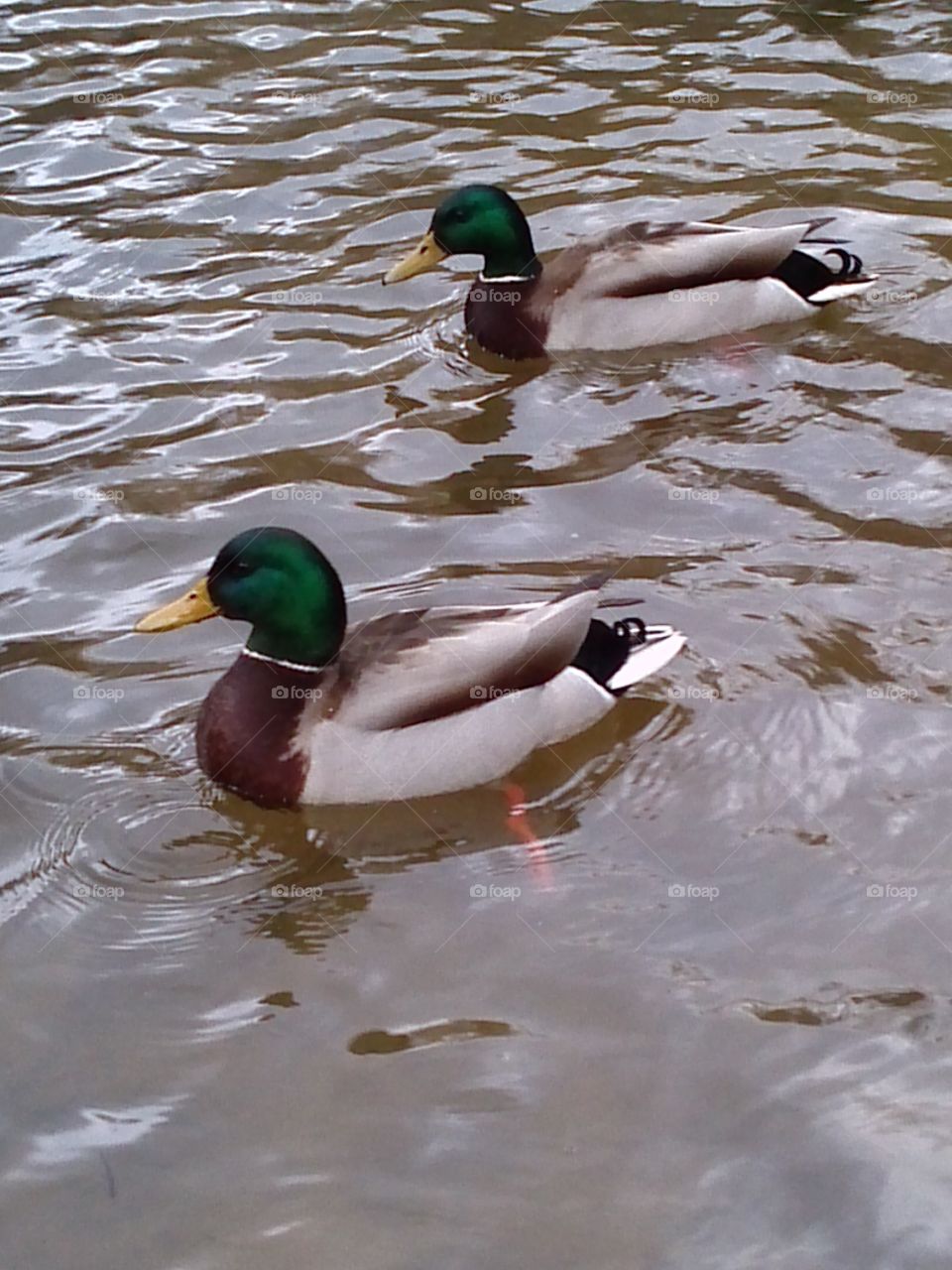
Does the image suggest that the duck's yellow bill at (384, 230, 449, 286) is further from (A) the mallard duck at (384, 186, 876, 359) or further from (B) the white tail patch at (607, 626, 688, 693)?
(B) the white tail patch at (607, 626, 688, 693)

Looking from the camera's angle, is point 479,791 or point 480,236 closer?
point 479,791

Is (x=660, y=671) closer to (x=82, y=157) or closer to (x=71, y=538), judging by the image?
(x=71, y=538)

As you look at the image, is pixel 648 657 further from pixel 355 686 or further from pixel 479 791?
pixel 355 686

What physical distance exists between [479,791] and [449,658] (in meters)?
0.42

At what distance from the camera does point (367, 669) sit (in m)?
4.94

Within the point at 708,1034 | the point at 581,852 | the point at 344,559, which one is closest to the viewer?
the point at 708,1034

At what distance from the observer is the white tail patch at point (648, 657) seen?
5262 millimetres

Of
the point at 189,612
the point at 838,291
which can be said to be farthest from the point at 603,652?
the point at 838,291

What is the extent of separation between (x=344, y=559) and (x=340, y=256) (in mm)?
2942

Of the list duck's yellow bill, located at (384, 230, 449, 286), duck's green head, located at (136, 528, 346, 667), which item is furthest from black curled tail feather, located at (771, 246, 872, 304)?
duck's green head, located at (136, 528, 346, 667)

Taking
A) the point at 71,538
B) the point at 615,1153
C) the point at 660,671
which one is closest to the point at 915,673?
the point at 660,671

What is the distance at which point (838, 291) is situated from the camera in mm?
7957

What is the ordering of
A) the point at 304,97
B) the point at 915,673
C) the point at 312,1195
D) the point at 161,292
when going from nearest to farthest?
the point at 312,1195
the point at 915,673
the point at 161,292
the point at 304,97

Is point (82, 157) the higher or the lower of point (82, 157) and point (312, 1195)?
the higher
